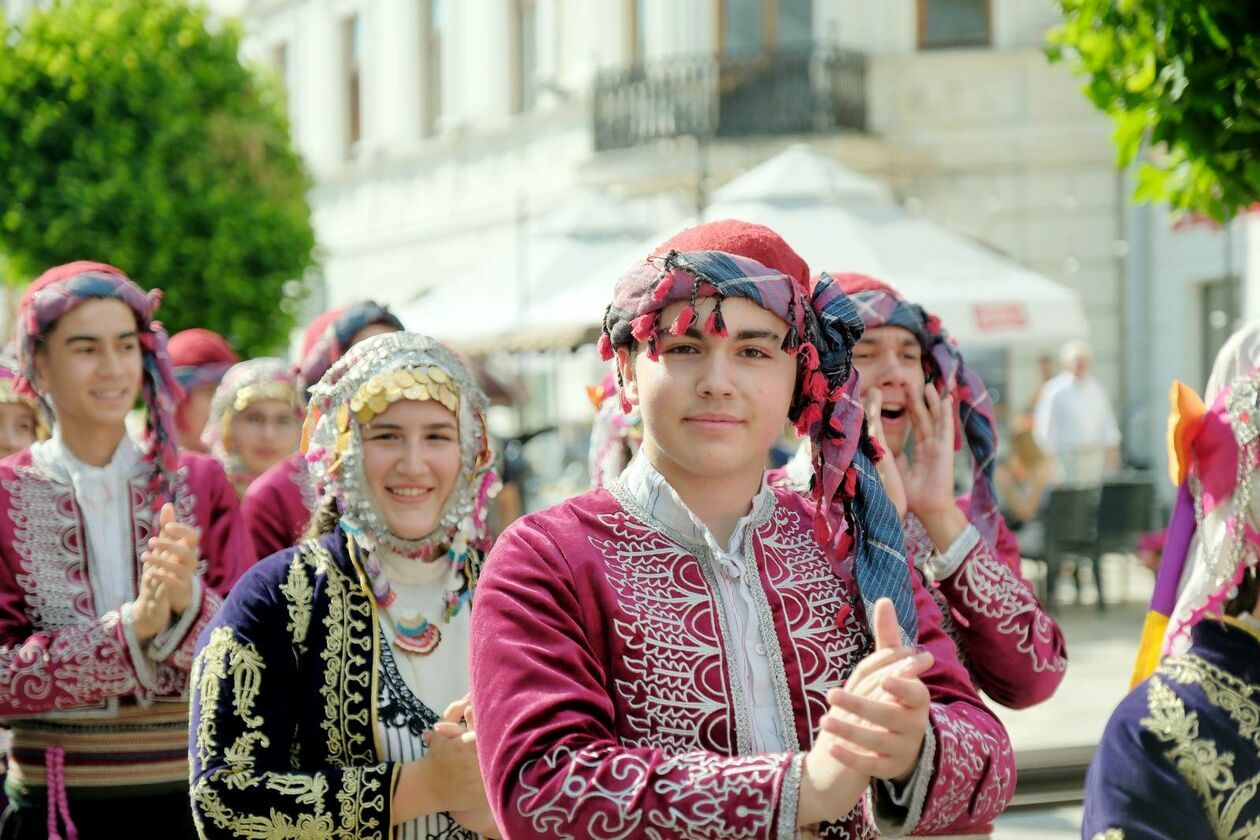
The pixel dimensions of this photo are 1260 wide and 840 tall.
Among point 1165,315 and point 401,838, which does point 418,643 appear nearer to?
point 401,838

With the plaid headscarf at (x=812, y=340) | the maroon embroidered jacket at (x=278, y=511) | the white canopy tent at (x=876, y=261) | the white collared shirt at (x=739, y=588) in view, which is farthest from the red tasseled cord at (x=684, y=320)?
the white canopy tent at (x=876, y=261)

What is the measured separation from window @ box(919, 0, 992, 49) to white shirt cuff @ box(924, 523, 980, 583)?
16.4m

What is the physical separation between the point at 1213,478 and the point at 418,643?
1.43 meters

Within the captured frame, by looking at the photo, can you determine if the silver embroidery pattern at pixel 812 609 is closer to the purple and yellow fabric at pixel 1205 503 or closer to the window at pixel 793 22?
the purple and yellow fabric at pixel 1205 503

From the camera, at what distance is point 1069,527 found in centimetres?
1230

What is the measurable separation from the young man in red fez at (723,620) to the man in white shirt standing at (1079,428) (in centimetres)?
1250

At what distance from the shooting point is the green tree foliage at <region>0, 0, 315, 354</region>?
15.3m

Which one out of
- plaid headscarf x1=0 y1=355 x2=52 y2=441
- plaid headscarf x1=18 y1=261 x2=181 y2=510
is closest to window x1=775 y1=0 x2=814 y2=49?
plaid headscarf x1=0 y1=355 x2=52 y2=441

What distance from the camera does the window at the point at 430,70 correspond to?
25047 millimetres

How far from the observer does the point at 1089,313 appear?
59.1 ft

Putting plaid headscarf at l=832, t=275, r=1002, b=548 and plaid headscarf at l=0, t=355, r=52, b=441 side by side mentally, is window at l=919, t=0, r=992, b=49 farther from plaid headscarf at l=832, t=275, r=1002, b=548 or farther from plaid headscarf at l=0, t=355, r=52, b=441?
plaid headscarf at l=832, t=275, r=1002, b=548

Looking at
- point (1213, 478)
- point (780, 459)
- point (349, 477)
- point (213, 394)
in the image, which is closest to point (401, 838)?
point (349, 477)

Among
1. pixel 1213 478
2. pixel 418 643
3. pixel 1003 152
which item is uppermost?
Answer: pixel 1003 152

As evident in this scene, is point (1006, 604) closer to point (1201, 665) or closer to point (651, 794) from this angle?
point (1201, 665)
